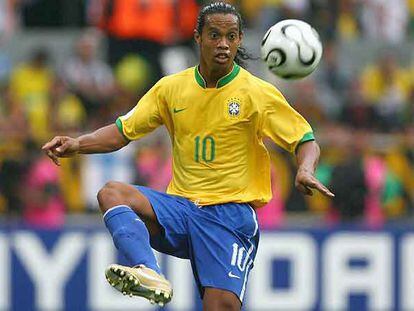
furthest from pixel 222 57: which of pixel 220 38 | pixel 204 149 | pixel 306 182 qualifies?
pixel 306 182

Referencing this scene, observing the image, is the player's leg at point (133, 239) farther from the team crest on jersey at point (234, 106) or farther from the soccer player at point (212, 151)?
the team crest on jersey at point (234, 106)

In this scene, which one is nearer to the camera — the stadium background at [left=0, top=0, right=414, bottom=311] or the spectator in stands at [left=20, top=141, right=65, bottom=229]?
the stadium background at [left=0, top=0, right=414, bottom=311]

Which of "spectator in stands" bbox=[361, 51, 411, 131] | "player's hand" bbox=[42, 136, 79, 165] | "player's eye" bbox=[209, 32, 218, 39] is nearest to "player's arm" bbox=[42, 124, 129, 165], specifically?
"player's hand" bbox=[42, 136, 79, 165]

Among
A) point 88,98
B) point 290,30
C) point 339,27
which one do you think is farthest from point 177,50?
point 290,30

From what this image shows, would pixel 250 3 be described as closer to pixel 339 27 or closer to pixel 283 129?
pixel 339 27

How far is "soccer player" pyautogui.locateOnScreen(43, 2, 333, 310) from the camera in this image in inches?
360

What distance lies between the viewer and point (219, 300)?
9242mm

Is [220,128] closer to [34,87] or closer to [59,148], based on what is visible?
[59,148]

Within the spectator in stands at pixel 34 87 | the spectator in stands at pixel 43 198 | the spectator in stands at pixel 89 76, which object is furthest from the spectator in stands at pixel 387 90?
the spectator in stands at pixel 43 198

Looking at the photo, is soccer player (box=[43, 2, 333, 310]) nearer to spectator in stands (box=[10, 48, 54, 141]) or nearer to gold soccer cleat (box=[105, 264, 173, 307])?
gold soccer cleat (box=[105, 264, 173, 307])

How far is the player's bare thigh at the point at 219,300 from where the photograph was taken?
9.24m

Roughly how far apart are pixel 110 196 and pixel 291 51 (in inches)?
61.5

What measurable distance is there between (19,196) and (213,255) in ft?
20.3

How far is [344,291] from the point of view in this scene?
14789 mm
